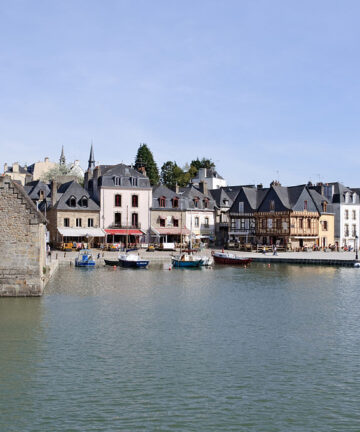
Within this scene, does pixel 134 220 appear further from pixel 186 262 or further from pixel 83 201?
pixel 186 262

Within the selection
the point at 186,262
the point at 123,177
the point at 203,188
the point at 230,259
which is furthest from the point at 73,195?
the point at 230,259

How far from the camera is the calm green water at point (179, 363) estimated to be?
1416 centimetres

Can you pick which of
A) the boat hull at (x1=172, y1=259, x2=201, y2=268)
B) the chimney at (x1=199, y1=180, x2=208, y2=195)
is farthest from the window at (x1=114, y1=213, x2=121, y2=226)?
the chimney at (x1=199, y1=180, x2=208, y2=195)

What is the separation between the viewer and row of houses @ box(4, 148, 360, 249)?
74562mm

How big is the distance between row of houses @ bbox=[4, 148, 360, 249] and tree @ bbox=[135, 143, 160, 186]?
17.6 m

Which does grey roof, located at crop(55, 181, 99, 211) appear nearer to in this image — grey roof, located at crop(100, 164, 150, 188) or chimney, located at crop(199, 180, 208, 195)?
grey roof, located at crop(100, 164, 150, 188)

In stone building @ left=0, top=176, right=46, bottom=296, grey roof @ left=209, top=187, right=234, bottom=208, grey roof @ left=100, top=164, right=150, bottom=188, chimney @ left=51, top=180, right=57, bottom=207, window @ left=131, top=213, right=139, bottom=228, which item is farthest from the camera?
grey roof @ left=209, top=187, right=234, bottom=208

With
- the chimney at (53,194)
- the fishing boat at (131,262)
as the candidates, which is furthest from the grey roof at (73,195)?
the fishing boat at (131,262)

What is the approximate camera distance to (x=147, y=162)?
10869 cm

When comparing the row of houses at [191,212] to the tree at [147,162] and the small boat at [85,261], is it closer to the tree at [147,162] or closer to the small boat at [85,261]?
the small boat at [85,261]

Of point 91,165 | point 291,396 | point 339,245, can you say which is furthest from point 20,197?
point 91,165

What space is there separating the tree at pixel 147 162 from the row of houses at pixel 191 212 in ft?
57.8

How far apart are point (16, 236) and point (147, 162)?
8012 cm

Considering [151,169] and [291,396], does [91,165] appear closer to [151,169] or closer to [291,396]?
[151,169]
